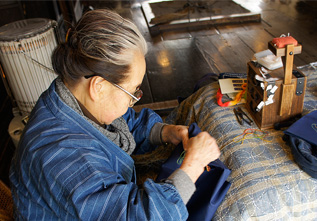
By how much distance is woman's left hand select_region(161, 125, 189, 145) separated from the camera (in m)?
1.30

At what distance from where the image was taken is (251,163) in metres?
1.18

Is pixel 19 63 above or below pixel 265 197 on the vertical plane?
above

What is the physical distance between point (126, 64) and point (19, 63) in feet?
3.73

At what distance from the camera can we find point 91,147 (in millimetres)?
992

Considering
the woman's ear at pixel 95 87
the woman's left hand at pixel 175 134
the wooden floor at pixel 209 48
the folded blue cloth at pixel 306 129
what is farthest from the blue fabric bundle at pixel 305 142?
the wooden floor at pixel 209 48

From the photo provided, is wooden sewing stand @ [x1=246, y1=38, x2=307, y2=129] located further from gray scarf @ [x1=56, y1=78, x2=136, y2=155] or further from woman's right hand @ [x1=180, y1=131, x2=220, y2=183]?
gray scarf @ [x1=56, y1=78, x2=136, y2=155]

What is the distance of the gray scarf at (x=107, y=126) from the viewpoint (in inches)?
41.6

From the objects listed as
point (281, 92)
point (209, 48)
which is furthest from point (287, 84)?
point (209, 48)

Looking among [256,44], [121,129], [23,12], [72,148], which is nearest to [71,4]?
[23,12]

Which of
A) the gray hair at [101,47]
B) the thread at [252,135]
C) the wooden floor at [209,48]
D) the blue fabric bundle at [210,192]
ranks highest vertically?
the gray hair at [101,47]

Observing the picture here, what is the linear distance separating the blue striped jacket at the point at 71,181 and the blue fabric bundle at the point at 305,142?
45 cm

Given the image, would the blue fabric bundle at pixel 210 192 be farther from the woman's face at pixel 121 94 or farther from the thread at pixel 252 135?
the woman's face at pixel 121 94

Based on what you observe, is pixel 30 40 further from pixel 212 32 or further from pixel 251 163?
pixel 212 32

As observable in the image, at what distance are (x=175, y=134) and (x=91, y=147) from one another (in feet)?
1.51
